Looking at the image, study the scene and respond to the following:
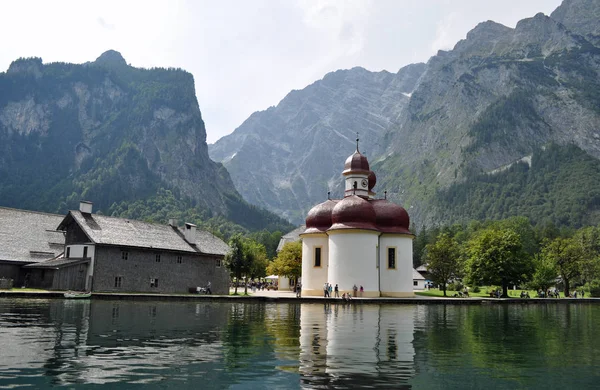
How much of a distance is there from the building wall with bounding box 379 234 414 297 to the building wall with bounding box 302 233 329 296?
666 cm

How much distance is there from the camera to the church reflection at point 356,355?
13531mm

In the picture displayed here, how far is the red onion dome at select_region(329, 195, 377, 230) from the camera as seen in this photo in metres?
59.8

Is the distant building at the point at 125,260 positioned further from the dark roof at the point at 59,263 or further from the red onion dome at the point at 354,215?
the red onion dome at the point at 354,215

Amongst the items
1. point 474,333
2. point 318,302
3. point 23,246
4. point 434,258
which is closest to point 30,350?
point 474,333

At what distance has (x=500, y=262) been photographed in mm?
74188

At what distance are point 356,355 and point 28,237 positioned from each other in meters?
53.4

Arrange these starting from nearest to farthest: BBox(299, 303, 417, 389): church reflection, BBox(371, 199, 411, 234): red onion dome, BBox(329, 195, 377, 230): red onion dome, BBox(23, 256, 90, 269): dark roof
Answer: BBox(299, 303, 417, 389): church reflection
BBox(23, 256, 90, 269): dark roof
BBox(329, 195, 377, 230): red onion dome
BBox(371, 199, 411, 234): red onion dome

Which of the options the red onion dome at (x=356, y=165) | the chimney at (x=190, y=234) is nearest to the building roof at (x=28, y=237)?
the chimney at (x=190, y=234)

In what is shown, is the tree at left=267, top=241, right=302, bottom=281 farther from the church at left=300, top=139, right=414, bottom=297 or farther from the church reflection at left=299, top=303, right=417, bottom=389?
the church reflection at left=299, top=303, right=417, bottom=389

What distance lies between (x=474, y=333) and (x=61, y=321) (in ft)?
67.1

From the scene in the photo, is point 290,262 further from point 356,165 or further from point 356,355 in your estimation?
point 356,355

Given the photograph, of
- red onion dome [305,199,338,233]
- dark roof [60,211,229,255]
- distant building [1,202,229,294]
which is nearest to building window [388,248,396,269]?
red onion dome [305,199,338,233]

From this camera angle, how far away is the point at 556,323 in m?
33.9

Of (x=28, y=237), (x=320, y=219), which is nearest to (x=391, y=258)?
(x=320, y=219)
